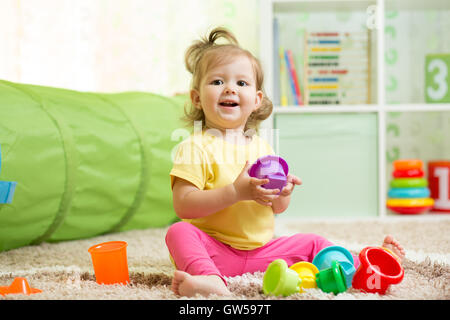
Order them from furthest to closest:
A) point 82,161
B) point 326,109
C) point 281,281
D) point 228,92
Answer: point 326,109
point 82,161
point 228,92
point 281,281

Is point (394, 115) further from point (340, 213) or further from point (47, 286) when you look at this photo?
point (47, 286)

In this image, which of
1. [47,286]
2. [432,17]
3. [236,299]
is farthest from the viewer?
[432,17]

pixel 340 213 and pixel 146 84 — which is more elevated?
pixel 146 84

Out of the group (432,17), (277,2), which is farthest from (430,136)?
(277,2)

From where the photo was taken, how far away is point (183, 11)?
7.02ft

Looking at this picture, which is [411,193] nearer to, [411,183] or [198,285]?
[411,183]

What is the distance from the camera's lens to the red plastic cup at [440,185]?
190 cm

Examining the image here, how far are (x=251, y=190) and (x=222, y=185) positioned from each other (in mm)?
111

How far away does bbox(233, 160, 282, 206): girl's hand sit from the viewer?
31.2 inches

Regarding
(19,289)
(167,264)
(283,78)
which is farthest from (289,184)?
(283,78)

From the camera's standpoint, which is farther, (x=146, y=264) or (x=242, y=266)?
(x=146, y=264)

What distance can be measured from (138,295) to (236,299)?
16 centimetres

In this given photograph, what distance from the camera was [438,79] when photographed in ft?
6.21

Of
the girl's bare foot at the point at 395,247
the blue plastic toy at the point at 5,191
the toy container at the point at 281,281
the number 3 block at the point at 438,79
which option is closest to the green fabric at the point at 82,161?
the blue plastic toy at the point at 5,191
